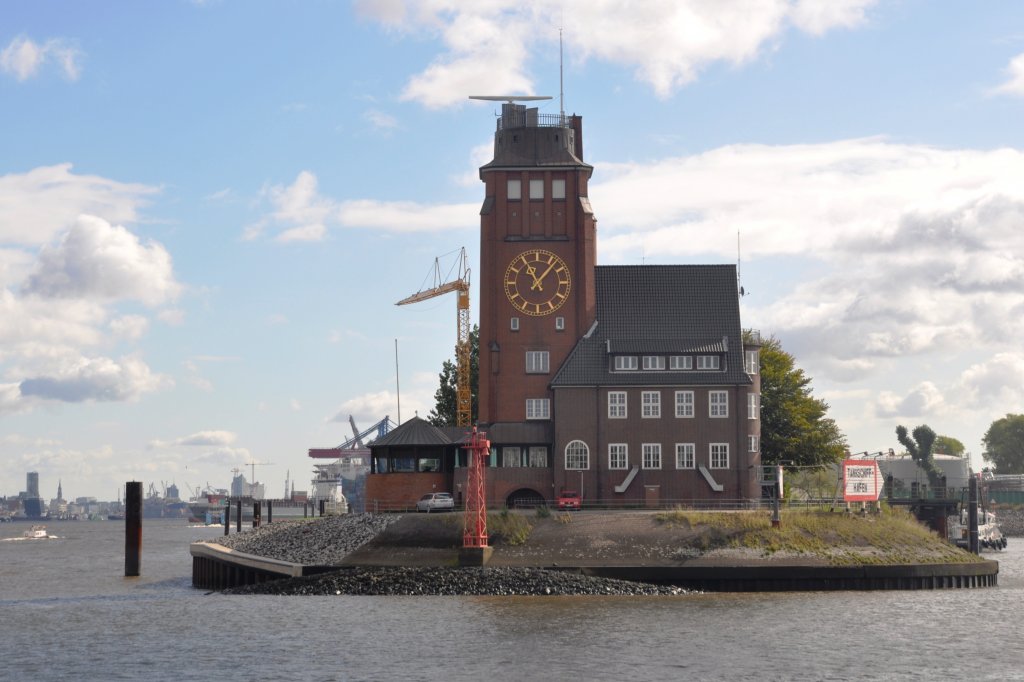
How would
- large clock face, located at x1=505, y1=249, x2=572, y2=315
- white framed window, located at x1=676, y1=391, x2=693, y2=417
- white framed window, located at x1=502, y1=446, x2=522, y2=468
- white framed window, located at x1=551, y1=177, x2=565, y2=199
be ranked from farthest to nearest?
1. white framed window, located at x1=551, y1=177, x2=565, y2=199
2. large clock face, located at x1=505, y1=249, x2=572, y2=315
3. white framed window, located at x1=502, y1=446, x2=522, y2=468
4. white framed window, located at x1=676, y1=391, x2=693, y2=417

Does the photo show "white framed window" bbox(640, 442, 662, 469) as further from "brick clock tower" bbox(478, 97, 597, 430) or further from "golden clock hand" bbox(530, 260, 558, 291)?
"golden clock hand" bbox(530, 260, 558, 291)

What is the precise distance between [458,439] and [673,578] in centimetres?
2778

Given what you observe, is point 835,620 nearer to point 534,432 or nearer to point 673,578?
point 673,578

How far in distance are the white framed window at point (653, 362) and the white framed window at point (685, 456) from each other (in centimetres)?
533

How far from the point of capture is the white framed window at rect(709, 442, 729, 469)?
91688mm

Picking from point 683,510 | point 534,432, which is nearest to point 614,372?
point 534,432

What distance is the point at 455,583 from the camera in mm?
72938

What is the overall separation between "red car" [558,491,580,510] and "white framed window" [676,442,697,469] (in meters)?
7.44

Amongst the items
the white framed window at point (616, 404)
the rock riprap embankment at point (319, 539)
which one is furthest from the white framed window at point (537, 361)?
the rock riprap embankment at point (319, 539)

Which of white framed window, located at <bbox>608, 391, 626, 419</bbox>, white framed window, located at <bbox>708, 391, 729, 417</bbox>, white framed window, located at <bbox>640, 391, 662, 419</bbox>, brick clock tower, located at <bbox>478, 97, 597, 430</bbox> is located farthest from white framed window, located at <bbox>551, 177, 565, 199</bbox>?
white framed window, located at <bbox>708, 391, 729, 417</bbox>

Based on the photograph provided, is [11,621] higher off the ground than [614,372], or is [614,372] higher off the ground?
[614,372]

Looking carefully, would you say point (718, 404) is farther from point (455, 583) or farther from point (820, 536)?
point (455, 583)

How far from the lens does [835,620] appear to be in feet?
206

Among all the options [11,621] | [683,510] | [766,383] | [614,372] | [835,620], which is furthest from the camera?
[766,383]
